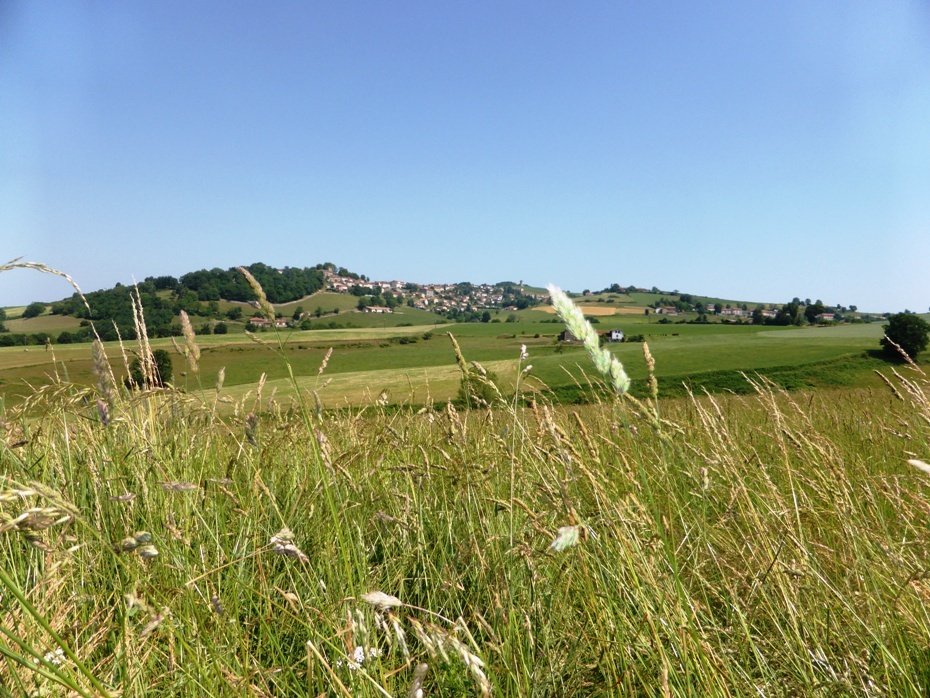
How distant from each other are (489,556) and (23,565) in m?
1.98

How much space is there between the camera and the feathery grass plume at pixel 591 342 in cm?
125

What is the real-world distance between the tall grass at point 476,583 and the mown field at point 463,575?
0.05 feet

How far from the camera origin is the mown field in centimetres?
158

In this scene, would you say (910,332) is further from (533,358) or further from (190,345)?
(190,345)

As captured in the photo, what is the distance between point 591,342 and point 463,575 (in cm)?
161

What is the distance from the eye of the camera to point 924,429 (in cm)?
442

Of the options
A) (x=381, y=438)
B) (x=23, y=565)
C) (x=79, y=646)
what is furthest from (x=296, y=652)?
(x=381, y=438)

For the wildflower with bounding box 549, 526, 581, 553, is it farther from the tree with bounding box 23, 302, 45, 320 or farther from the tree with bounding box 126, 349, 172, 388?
the tree with bounding box 23, 302, 45, 320

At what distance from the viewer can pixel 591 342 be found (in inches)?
49.3

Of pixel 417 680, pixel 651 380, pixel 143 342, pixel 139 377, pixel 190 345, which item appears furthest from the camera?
pixel 139 377

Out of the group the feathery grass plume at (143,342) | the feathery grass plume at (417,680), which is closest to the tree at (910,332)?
the feathery grass plume at (143,342)

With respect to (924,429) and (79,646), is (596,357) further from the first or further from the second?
(924,429)

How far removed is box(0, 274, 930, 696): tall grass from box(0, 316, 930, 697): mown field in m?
0.02

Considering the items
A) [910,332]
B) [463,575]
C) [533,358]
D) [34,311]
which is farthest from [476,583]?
[34,311]
